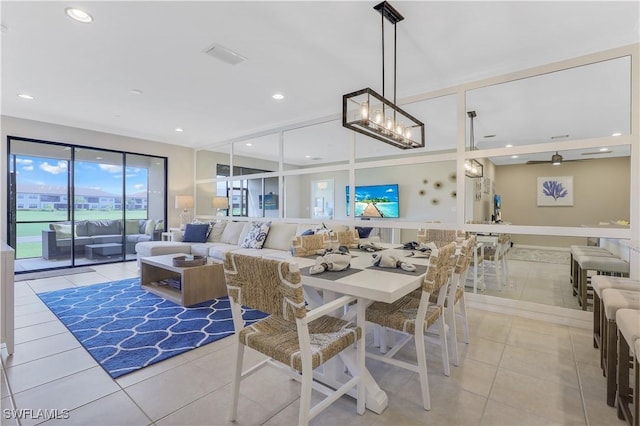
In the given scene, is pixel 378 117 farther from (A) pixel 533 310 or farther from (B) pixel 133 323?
(B) pixel 133 323

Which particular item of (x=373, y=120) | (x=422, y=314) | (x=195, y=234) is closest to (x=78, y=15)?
(x=373, y=120)

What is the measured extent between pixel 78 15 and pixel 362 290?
294cm

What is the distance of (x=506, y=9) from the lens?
2230 mm

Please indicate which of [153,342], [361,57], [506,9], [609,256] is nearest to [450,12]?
[506,9]

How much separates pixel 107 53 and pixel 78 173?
361 centimetres

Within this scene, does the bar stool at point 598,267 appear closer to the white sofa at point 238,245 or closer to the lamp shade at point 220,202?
the white sofa at point 238,245

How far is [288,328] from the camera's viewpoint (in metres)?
1.66

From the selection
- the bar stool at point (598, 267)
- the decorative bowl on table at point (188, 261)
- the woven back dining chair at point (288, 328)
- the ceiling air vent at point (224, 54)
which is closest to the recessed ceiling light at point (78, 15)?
the ceiling air vent at point (224, 54)

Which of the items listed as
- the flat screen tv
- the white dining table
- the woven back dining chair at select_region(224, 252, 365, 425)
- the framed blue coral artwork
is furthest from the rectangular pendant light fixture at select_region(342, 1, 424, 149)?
the flat screen tv

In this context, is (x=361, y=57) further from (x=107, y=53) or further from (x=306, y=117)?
(x=107, y=53)

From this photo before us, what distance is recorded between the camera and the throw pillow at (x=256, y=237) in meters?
4.90

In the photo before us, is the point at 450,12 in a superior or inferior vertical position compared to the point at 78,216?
superior

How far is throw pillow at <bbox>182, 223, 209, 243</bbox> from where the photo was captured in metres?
5.55

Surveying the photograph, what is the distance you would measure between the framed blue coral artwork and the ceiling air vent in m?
3.53
